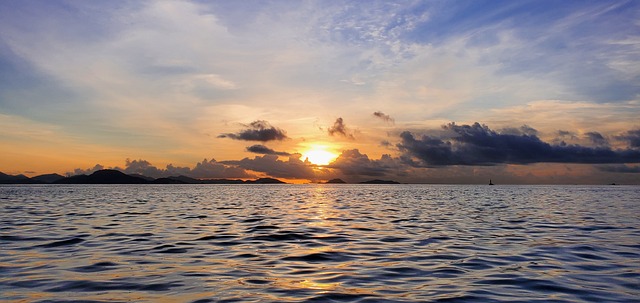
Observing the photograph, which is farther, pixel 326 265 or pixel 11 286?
pixel 326 265

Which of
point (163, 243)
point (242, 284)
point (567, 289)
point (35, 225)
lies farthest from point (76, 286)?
point (35, 225)

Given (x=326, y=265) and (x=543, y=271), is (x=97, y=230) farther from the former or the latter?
(x=543, y=271)

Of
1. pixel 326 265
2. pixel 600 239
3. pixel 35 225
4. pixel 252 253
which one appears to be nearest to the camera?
pixel 326 265

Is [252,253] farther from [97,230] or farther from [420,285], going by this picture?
[97,230]

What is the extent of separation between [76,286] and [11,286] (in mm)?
1684

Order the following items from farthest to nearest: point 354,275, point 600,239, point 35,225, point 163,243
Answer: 1. point 35,225
2. point 600,239
3. point 163,243
4. point 354,275

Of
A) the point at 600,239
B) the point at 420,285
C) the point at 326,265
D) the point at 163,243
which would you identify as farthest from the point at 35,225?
the point at 600,239

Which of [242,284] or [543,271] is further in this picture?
[543,271]

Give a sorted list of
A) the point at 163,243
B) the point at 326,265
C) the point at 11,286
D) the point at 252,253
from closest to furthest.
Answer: the point at 11,286 < the point at 326,265 < the point at 252,253 < the point at 163,243

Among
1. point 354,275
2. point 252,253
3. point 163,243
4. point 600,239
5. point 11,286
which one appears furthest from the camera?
point 600,239

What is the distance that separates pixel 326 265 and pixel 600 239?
16088mm

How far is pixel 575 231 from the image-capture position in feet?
90.1

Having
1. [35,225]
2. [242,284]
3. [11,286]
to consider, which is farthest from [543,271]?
[35,225]

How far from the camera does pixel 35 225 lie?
101 ft
